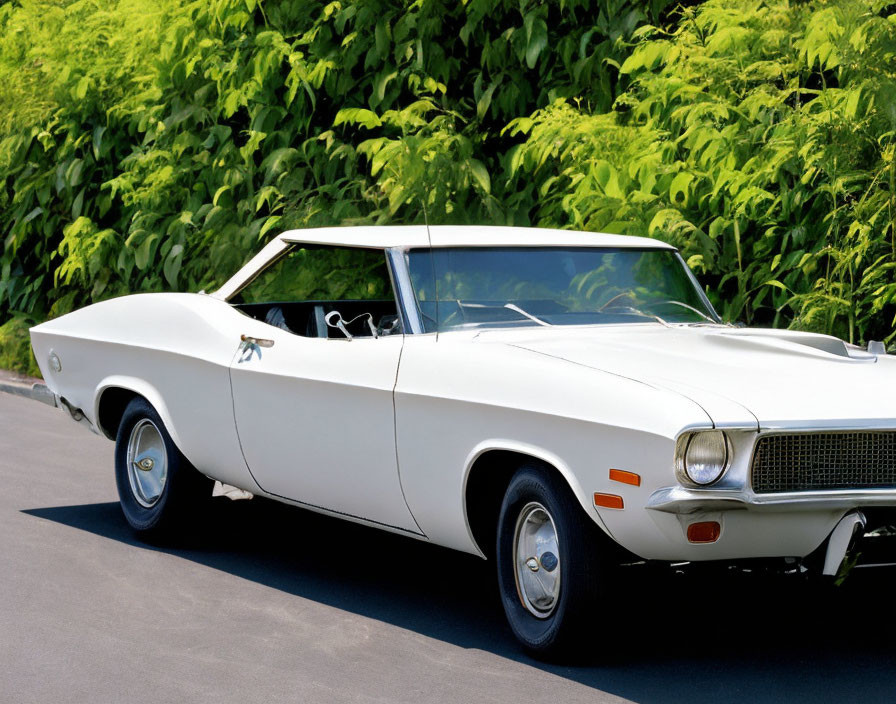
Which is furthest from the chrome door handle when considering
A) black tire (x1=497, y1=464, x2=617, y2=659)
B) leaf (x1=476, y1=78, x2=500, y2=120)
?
leaf (x1=476, y1=78, x2=500, y2=120)

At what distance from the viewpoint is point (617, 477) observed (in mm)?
4758

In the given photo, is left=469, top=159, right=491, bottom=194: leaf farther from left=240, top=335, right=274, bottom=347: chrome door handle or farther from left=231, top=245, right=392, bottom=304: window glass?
left=240, top=335, right=274, bottom=347: chrome door handle

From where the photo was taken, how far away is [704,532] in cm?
469

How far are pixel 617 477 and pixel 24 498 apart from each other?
181 inches

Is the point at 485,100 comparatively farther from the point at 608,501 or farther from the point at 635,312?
the point at 608,501

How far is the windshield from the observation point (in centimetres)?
598

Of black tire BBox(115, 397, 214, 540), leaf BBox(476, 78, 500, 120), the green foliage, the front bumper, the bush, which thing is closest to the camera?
the front bumper

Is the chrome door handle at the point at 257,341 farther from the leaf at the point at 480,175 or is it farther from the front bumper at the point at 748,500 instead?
the leaf at the point at 480,175

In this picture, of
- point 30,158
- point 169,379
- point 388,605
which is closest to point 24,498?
point 169,379

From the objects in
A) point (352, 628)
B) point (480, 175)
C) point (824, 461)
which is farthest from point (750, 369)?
point (480, 175)

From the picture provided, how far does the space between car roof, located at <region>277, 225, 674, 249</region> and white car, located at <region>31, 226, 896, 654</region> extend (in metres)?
0.02

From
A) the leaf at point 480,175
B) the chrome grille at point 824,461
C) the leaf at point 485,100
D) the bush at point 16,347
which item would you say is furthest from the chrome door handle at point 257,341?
the bush at point 16,347

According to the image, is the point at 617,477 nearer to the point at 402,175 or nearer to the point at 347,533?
the point at 347,533

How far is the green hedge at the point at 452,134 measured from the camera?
8250mm
